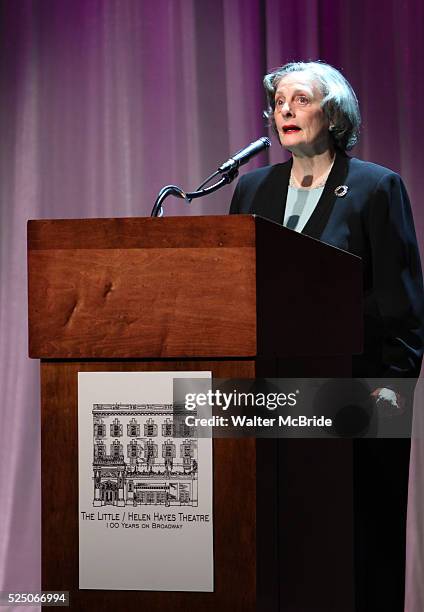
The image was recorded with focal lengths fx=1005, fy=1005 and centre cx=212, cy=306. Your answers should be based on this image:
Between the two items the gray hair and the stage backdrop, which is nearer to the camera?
the gray hair

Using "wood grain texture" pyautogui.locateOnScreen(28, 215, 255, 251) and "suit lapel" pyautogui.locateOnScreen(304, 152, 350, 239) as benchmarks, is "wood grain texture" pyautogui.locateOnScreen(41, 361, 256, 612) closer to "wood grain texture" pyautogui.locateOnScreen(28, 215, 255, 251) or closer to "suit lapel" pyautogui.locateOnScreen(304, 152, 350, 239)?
"wood grain texture" pyautogui.locateOnScreen(28, 215, 255, 251)

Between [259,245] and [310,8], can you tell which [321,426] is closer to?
[259,245]

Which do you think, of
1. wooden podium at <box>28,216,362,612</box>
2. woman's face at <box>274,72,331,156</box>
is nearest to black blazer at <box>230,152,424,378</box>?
woman's face at <box>274,72,331,156</box>

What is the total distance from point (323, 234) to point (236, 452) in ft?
3.18

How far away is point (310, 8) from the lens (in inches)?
122

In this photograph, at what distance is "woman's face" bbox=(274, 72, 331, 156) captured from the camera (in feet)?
7.18

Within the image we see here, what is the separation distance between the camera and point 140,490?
48.3 inches

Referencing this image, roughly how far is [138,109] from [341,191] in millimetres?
1325

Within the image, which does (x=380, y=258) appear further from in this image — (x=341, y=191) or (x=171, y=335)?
(x=171, y=335)

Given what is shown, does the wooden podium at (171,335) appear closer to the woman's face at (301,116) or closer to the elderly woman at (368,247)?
the elderly woman at (368,247)

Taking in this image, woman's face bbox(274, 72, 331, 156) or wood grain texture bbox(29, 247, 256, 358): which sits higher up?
woman's face bbox(274, 72, 331, 156)

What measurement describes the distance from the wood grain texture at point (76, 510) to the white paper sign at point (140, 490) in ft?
0.04

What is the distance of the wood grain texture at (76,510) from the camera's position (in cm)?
120

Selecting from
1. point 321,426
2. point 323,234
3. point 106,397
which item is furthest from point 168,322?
point 323,234
